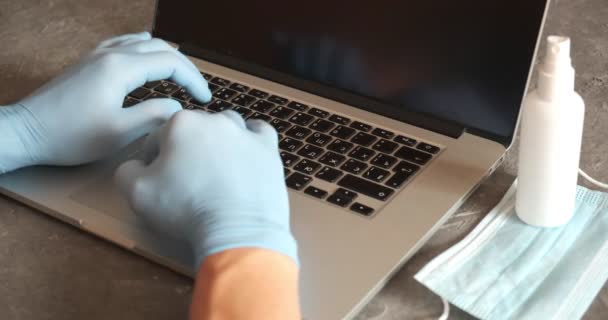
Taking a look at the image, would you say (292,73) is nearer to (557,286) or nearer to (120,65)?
(120,65)

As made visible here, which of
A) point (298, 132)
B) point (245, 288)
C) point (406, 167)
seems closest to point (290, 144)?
point (298, 132)

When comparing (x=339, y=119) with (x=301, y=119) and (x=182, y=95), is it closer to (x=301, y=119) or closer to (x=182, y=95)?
(x=301, y=119)

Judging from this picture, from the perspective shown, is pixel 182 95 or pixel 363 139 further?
pixel 182 95

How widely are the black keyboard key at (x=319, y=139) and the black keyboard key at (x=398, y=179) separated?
0.31ft

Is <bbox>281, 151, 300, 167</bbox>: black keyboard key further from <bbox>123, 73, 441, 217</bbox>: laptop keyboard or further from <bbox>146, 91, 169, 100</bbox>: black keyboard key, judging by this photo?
<bbox>146, 91, 169, 100</bbox>: black keyboard key

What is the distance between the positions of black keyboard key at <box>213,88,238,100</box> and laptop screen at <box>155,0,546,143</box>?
5 cm

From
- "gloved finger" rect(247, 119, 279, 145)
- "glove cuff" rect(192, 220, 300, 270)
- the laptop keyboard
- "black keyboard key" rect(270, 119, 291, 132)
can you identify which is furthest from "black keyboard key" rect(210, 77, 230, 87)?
"glove cuff" rect(192, 220, 300, 270)

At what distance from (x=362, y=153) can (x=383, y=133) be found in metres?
0.04

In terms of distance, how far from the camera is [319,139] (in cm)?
83

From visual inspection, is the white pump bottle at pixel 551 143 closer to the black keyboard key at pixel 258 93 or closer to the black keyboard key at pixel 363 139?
the black keyboard key at pixel 363 139

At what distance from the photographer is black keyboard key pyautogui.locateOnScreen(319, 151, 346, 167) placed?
79 cm

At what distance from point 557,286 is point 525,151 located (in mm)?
122

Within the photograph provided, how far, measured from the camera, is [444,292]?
0.65 meters

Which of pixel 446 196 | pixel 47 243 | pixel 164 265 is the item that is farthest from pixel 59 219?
pixel 446 196
